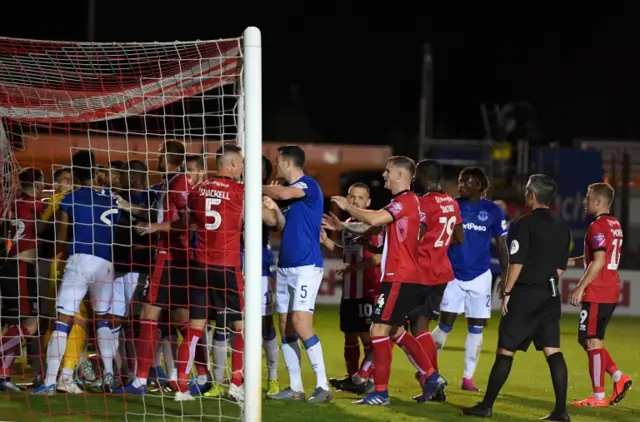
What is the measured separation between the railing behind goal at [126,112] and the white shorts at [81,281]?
0.30 meters

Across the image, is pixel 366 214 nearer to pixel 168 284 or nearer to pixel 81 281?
pixel 168 284

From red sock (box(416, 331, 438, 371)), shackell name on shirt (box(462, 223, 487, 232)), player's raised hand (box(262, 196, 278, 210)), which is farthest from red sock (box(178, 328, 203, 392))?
shackell name on shirt (box(462, 223, 487, 232))

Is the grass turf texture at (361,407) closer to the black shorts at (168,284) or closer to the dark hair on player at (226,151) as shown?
the black shorts at (168,284)

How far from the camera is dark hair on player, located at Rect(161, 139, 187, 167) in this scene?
28.0ft

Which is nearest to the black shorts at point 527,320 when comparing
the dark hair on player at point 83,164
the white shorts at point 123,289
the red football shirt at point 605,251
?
the red football shirt at point 605,251

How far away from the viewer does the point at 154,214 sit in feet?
29.0

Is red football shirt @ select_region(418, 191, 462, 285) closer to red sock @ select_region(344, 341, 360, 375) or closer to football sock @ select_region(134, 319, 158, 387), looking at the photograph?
red sock @ select_region(344, 341, 360, 375)

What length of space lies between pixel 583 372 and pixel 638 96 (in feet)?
132

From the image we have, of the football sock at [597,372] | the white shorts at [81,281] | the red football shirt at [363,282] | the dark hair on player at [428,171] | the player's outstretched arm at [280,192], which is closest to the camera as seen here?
the player's outstretched arm at [280,192]

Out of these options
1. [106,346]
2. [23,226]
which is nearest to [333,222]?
[106,346]

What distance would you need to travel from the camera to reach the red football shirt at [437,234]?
8.60 meters

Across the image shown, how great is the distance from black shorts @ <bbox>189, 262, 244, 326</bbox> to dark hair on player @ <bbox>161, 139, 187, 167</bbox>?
0.94 metres

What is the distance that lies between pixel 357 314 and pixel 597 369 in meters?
2.09

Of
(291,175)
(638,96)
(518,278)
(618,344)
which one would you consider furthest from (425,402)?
(638,96)
